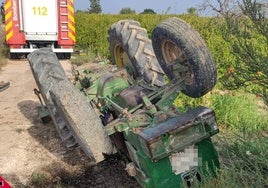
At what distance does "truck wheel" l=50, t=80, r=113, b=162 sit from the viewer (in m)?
3.38

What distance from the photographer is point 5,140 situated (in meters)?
5.33

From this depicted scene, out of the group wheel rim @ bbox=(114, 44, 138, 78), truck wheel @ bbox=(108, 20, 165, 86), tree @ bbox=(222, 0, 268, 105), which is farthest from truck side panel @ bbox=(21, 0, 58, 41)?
tree @ bbox=(222, 0, 268, 105)

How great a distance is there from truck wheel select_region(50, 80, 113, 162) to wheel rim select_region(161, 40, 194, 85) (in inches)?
37.8

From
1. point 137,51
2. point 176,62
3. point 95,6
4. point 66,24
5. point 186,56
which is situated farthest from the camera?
point 95,6

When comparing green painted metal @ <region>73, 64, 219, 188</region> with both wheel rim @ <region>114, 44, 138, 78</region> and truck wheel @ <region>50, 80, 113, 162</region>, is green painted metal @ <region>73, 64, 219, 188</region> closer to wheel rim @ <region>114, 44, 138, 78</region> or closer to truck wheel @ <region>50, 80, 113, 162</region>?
truck wheel @ <region>50, 80, 113, 162</region>

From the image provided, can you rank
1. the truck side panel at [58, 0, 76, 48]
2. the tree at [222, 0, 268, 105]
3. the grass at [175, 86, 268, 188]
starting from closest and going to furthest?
the tree at [222, 0, 268, 105]
the grass at [175, 86, 268, 188]
the truck side panel at [58, 0, 76, 48]

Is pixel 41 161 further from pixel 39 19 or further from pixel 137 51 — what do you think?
pixel 39 19

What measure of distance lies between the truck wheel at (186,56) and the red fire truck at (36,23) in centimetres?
949

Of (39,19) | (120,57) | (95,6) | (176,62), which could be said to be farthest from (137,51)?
(95,6)

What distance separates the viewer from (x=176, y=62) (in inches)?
146

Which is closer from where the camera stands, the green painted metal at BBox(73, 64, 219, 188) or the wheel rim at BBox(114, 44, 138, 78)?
the green painted metal at BBox(73, 64, 219, 188)

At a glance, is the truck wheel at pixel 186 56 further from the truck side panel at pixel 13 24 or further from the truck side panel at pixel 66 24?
the truck side panel at pixel 13 24

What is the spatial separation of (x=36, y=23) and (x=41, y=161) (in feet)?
28.8

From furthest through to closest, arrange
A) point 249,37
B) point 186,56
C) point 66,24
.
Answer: point 66,24 → point 186,56 → point 249,37
